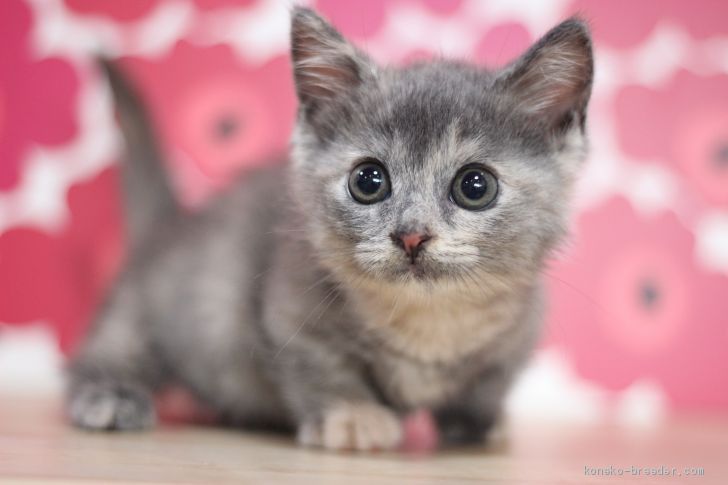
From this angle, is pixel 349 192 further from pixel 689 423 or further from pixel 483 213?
pixel 689 423

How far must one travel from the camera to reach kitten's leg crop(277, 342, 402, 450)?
1.45 meters

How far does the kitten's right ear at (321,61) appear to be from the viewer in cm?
146

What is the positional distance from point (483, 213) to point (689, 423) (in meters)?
1.05

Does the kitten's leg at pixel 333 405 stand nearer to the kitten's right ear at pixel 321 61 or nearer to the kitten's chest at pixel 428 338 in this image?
the kitten's chest at pixel 428 338

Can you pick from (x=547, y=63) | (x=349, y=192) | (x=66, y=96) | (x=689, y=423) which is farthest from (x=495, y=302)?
(x=66, y=96)

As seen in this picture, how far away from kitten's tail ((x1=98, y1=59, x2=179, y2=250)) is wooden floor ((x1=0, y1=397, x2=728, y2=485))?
57 centimetres

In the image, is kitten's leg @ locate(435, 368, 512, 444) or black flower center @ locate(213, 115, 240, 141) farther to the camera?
black flower center @ locate(213, 115, 240, 141)

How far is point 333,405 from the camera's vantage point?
4.90 feet

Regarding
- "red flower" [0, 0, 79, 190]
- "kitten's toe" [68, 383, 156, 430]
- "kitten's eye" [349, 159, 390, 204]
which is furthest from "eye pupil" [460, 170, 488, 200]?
"red flower" [0, 0, 79, 190]

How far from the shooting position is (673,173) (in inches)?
89.4

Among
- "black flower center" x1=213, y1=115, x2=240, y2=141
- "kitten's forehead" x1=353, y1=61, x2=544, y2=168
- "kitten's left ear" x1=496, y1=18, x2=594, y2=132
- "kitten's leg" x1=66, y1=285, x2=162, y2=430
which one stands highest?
"black flower center" x1=213, y1=115, x2=240, y2=141

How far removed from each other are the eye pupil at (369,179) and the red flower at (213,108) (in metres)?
0.90

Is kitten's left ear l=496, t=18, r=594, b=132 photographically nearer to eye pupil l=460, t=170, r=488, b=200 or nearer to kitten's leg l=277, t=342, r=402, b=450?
eye pupil l=460, t=170, r=488, b=200

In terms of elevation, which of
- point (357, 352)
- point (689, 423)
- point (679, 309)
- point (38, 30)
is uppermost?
point (38, 30)
